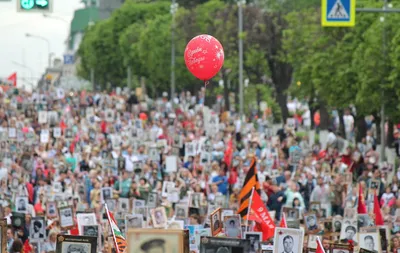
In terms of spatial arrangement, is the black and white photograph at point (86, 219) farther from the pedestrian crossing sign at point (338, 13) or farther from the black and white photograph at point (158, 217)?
the pedestrian crossing sign at point (338, 13)

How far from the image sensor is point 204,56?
1828 centimetres

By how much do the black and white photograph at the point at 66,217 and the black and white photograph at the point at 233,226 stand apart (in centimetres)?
405

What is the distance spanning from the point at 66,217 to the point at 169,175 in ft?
31.1

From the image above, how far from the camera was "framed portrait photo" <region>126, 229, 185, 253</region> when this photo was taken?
11609 mm

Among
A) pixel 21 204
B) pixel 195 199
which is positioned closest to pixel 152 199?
pixel 195 199

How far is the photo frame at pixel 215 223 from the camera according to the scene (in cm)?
1789

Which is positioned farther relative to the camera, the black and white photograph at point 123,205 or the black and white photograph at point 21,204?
the black and white photograph at point 123,205

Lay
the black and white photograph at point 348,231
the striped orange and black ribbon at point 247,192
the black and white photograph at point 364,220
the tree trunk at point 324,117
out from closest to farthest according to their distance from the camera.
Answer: the black and white photograph at point 348,231 < the black and white photograph at point 364,220 < the striped orange and black ribbon at point 247,192 < the tree trunk at point 324,117

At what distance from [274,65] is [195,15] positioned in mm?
10419

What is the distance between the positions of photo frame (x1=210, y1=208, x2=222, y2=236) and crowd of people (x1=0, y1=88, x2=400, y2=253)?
4.28 feet

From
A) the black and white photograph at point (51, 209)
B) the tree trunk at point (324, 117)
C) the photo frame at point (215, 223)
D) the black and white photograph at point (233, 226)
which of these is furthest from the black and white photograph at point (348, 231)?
the tree trunk at point (324, 117)

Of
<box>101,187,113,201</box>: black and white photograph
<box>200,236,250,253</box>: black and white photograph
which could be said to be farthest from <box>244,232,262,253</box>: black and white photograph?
<box>101,187,113,201</box>: black and white photograph

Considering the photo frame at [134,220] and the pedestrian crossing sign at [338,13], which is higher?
the pedestrian crossing sign at [338,13]

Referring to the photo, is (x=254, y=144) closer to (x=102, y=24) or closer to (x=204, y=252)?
(x=204, y=252)
